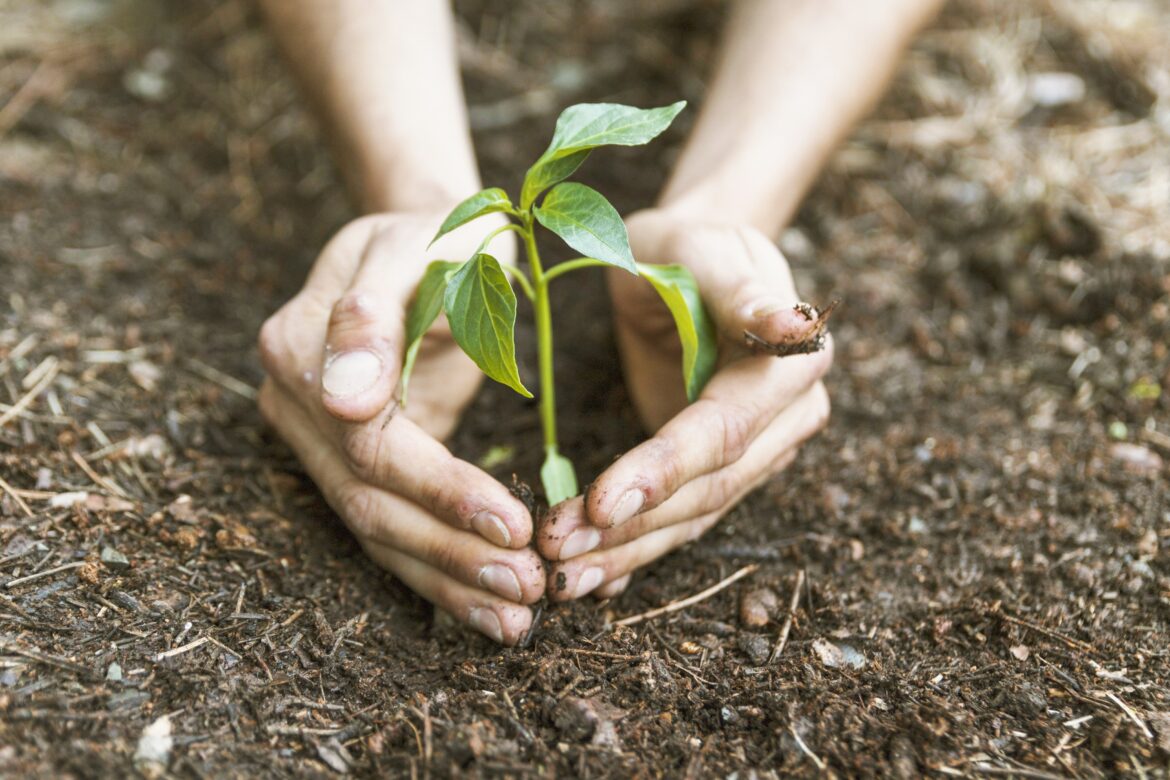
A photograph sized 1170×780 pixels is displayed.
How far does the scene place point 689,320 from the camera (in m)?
1.71

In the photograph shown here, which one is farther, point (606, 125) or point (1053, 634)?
point (1053, 634)

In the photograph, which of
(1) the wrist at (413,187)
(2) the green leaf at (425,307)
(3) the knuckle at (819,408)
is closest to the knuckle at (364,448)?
(2) the green leaf at (425,307)

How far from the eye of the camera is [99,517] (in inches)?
74.7

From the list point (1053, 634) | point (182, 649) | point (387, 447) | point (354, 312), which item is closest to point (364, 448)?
point (387, 447)

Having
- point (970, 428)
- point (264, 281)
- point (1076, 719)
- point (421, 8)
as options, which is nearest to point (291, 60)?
point (421, 8)

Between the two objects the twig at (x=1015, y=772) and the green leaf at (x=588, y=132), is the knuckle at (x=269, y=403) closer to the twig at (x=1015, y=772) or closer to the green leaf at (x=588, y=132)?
the green leaf at (x=588, y=132)

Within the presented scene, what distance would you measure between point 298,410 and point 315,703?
65 cm

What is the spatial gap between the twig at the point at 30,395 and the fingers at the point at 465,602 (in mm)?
941

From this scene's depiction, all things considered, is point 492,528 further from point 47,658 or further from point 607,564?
point 47,658

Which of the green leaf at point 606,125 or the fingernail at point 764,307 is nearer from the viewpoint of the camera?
the green leaf at point 606,125

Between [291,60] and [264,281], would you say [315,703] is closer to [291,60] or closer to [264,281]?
[264,281]

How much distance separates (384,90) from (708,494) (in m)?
1.45

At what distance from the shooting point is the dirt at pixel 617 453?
1595 millimetres

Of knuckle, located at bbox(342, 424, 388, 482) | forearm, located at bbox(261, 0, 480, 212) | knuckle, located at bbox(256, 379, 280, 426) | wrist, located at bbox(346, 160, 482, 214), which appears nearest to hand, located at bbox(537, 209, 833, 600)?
knuckle, located at bbox(342, 424, 388, 482)
